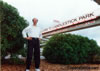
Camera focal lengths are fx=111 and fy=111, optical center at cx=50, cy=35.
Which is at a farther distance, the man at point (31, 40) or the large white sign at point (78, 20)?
the large white sign at point (78, 20)

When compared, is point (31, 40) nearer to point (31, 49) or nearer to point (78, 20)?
point (31, 49)

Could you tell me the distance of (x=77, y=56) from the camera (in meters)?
4.38

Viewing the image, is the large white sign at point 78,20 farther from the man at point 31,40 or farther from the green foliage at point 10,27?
the man at point 31,40

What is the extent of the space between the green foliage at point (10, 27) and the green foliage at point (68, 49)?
1.34 m

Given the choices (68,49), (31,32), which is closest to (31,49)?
(31,32)

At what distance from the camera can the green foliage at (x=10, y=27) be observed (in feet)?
9.35

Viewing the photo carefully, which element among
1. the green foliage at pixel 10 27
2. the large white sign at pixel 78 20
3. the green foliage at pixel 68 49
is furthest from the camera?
the large white sign at pixel 78 20

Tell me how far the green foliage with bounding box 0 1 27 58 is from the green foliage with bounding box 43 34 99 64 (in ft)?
4.39

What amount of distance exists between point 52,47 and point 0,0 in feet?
7.55

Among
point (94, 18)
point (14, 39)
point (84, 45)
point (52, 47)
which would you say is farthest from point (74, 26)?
point (14, 39)

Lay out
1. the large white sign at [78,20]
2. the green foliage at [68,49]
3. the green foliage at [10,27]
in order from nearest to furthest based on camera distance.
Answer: the green foliage at [10,27] → the green foliage at [68,49] → the large white sign at [78,20]

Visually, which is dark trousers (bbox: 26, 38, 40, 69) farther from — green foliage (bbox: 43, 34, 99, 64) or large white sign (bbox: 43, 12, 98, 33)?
large white sign (bbox: 43, 12, 98, 33)

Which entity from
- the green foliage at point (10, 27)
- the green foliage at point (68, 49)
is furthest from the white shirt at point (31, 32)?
the green foliage at point (68, 49)

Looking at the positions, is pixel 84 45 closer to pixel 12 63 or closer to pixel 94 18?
pixel 12 63
